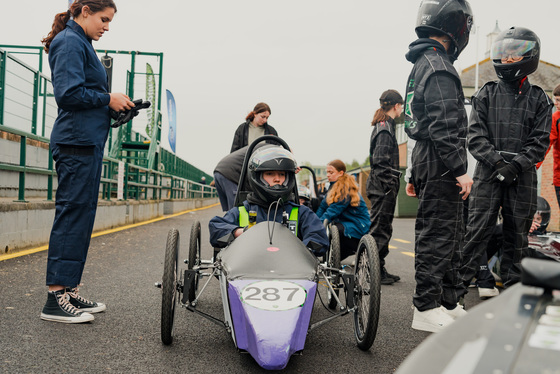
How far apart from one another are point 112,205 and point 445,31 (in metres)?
8.51

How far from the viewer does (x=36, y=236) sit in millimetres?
7043

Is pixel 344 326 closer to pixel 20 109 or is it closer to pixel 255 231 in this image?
pixel 255 231

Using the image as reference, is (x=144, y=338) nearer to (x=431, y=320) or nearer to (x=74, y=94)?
(x=74, y=94)

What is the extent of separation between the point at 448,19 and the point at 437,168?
1.03 metres

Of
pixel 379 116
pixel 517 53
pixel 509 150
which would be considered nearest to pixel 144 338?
pixel 509 150

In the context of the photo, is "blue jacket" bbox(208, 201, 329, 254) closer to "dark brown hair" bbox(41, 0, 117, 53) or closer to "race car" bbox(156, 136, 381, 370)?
"race car" bbox(156, 136, 381, 370)

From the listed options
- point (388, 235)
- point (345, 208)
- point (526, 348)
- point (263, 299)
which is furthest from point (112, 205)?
point (526, 348)

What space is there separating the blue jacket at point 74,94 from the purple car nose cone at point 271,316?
1.68 meters

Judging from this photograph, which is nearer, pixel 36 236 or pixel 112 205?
pixel 36 236

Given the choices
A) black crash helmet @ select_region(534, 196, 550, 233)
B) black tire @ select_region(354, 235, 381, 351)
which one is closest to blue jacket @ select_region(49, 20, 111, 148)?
black tire @ select_region(354, 235, 381, 351)

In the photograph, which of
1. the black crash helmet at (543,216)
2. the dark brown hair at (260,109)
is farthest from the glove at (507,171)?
the dark brown hair at (260,109)

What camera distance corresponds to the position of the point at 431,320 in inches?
141

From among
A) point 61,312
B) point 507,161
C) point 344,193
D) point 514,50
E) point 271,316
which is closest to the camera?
point 271,316

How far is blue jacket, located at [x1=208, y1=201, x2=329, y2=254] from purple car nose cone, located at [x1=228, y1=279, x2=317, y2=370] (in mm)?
841
